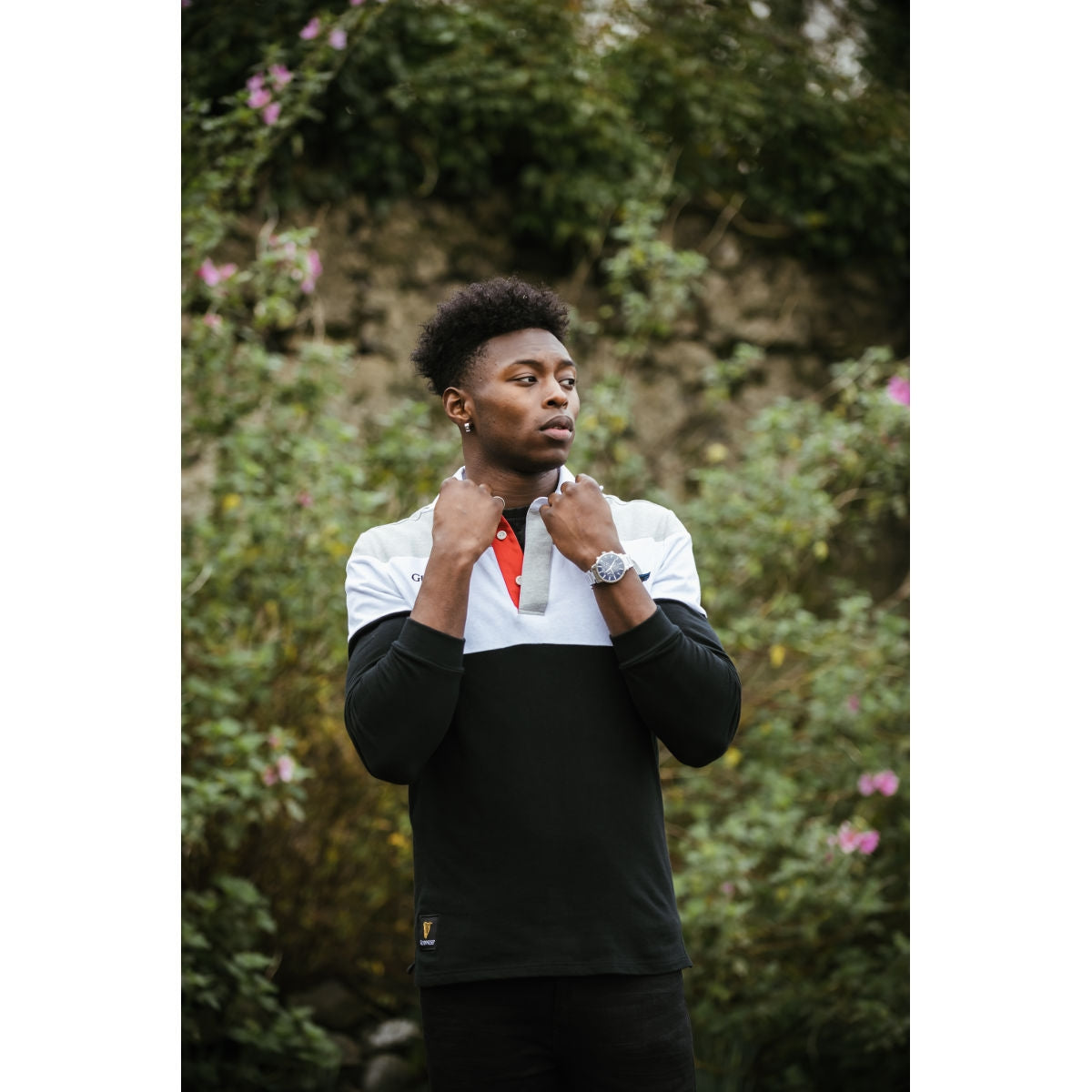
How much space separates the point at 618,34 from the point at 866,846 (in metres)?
3.17

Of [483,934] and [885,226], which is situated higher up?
[885,226]

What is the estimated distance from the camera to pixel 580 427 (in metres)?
3.70

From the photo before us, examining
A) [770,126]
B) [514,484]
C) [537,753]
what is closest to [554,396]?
[514,484]

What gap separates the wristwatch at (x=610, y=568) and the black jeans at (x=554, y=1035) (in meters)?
0.52

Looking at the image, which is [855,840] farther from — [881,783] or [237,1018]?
[237,1018]

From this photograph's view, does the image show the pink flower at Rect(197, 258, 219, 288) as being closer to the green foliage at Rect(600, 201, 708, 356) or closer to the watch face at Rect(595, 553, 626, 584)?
the green foliage at Rect(600, 201, 708, 356)

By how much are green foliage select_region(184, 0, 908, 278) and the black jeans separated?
3.06 meters

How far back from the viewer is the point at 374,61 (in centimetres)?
407

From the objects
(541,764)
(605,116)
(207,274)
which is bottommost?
(541,764)

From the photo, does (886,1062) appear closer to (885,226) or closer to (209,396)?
(209,396)

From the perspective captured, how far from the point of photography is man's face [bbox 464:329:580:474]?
159 cm

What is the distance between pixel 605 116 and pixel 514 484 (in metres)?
3.07

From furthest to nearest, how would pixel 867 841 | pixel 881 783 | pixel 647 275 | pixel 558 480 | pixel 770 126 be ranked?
1. pixel 770 126
2. pixel 647 275
3. pixel 881 783
4. pixel 867 841
5. pixel 558 480

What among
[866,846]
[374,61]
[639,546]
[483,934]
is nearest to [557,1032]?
[483,934]
